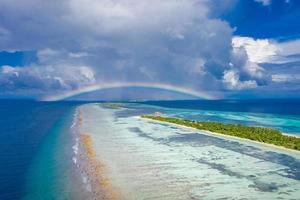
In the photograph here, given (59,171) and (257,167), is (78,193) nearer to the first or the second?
(59,171)

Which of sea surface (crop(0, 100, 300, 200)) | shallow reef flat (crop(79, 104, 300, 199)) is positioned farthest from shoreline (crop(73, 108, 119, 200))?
sea surface (crop(0, 100, 300, 200))

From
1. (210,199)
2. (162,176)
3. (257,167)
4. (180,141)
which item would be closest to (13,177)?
(162,176)

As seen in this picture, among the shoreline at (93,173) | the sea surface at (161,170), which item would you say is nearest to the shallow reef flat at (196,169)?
the sea surface at (161,170)

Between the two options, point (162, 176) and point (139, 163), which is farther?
point (139, 163)

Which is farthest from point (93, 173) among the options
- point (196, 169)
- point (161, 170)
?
point (196, 169)

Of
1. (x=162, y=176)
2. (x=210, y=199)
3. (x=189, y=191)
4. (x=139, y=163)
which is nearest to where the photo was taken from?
(x=210, y=199)

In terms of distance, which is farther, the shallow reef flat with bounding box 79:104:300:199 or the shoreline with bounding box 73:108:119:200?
the shallow reef flat with bounding box 79:104:300:199

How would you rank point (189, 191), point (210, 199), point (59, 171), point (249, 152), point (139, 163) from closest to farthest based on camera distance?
1. point (210, 199)
2. point (189, 191)
3. point (59, 171)
4. point (139, 163)
5. point (249, 152)

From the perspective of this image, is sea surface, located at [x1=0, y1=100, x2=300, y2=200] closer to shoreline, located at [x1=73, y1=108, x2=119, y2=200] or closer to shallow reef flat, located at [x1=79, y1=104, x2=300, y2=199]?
shallow reef flat, located at [x1=79, y1=104, x2=300, y2=199]

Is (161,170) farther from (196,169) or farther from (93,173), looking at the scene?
(93,173)
